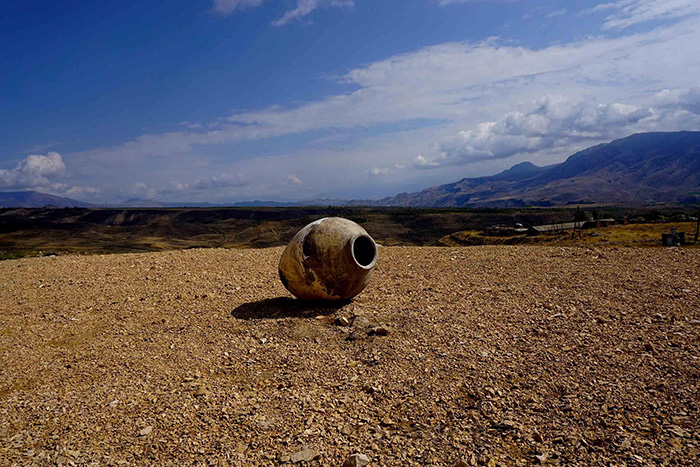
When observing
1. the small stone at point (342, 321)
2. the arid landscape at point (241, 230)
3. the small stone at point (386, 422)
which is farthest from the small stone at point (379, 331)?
the arid landscape at point (241, 230)

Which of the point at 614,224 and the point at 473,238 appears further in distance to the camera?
the point at 473,238

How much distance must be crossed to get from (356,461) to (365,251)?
230 inches

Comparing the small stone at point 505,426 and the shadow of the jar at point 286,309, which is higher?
the shadow of the jar at point 286,309

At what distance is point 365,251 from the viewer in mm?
9758

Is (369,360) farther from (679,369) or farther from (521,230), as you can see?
(521,230)

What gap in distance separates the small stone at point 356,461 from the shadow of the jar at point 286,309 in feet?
15.7

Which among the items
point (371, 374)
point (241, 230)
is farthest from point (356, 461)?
point (241, 230)

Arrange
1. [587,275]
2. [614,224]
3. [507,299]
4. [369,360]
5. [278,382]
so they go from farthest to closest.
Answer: [614,224] < [587,275] < [507,299] < [369,360] < [278,382]

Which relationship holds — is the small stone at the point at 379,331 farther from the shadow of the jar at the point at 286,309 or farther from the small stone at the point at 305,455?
the small stone at the point at 305,455

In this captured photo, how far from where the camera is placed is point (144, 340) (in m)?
8.23

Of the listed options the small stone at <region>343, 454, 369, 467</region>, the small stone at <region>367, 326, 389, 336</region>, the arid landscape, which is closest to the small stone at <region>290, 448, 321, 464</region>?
the small stone at <region>343, 454, 369, 467</region>

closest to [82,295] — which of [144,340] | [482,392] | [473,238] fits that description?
[144,340]

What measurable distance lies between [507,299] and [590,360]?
11.1ft

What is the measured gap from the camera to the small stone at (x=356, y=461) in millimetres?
4242
